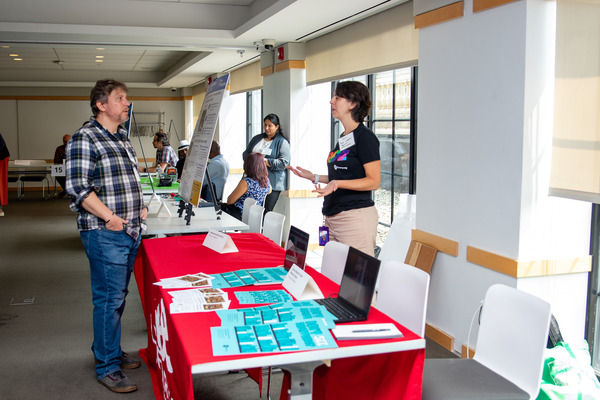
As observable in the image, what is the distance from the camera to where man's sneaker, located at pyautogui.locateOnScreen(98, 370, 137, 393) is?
330 cm

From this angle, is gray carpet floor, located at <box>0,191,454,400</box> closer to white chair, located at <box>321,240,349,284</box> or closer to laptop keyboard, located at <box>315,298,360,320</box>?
white chair, located at <box>321,240,349,284</box>

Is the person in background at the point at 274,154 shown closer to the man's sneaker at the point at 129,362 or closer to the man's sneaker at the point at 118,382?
the man's sneaker at the point at 129,362

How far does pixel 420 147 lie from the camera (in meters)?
4.30

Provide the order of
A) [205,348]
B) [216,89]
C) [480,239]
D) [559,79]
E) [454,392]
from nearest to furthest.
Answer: [205,348]
[454,392]
[559,79]
[480,239]
[216,89]

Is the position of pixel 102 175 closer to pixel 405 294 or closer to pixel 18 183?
pixel 405 294

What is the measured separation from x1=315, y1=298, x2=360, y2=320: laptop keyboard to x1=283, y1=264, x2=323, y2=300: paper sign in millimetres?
63

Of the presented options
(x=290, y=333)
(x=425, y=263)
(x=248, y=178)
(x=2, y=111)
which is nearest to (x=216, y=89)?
(x=248, y=178)

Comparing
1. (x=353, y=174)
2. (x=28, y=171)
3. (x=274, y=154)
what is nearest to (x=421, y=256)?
(x=353, y=174)

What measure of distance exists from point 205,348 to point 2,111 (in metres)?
16.2

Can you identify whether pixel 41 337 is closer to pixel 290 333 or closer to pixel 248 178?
pixel 248 178

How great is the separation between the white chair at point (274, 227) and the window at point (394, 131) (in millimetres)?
1526

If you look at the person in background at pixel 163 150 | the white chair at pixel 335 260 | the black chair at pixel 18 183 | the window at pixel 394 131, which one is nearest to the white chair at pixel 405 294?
the white chair at pixel 335 260

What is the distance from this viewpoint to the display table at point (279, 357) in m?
1.93

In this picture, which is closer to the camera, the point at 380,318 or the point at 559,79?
the point at 380,318
